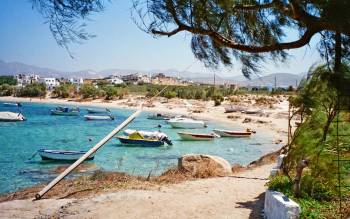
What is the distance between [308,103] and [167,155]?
19741mm

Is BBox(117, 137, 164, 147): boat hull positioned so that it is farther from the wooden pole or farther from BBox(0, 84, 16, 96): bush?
BBox(0, 84, 16, 96): bush

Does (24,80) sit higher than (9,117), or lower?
higher

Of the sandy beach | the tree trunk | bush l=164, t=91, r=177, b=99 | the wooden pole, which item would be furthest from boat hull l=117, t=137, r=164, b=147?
bush l=164, t=91, r=177, b=99

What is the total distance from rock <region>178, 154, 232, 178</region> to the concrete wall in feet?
18.7

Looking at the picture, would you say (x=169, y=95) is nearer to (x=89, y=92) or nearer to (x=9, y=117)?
(x=89, y=92)

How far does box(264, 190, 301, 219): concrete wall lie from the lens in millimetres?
7195

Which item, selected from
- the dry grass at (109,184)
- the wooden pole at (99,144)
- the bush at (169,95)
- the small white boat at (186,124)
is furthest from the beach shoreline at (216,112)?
the wooden pole at (99,144)

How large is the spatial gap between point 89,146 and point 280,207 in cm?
2607

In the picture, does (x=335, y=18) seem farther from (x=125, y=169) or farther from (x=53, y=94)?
(x=53, y=94)

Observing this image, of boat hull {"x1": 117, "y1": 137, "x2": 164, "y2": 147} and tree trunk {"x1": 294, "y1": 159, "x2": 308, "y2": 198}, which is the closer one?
tree trunk {"x1": 294, "y1": 159, "x2": 308, "y2": 198}

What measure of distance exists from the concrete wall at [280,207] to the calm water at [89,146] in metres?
11.2

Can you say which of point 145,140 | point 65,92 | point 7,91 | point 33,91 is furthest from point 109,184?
point 7,91

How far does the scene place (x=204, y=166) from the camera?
580 inches

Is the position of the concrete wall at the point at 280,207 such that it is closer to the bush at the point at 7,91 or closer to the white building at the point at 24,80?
the bush at the point at 7,91
